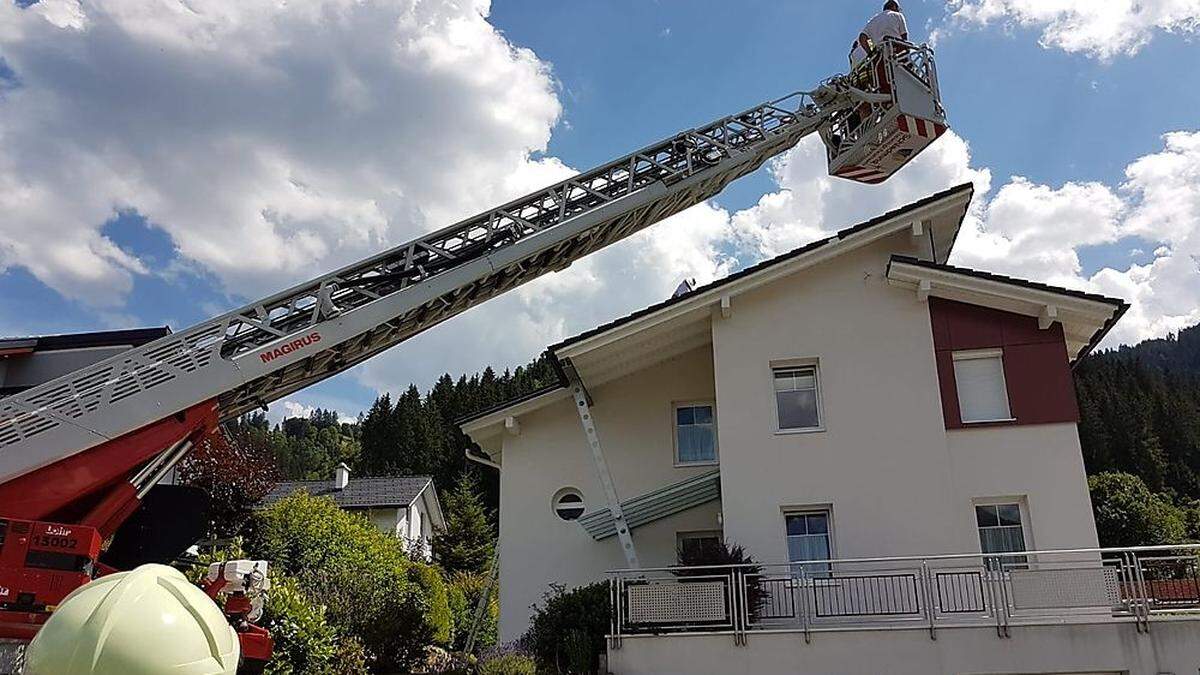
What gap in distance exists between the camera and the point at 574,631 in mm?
14078

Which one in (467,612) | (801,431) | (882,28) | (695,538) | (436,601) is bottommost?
(467,612)

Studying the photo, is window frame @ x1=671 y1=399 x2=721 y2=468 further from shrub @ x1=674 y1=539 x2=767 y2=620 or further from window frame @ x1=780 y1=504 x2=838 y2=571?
shrub @ x1=674 y1=539 x2=767 y2=620

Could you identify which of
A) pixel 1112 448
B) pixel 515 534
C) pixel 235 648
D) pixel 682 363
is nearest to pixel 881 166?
pixel 682 363

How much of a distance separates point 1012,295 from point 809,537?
5.78 m

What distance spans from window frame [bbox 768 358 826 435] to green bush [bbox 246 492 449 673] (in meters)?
7.84

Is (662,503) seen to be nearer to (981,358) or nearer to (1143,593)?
(981,358)

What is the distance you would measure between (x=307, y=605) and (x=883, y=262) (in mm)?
12195

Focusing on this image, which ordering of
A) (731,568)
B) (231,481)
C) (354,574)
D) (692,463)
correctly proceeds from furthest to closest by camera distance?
(231,481) < (354,574) < (692,463) < (731,568)

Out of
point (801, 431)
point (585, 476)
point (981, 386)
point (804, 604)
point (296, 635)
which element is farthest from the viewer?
point (585, 476)

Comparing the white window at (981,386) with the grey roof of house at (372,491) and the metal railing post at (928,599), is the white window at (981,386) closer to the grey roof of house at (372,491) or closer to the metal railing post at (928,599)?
the metal railing post at (928,599)

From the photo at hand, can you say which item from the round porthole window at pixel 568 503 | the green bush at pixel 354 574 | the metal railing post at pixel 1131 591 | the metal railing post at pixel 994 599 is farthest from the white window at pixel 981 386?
the green bush at pixel 354 574

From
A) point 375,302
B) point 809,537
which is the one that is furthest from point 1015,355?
point 375,302

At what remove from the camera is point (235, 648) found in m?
2.53

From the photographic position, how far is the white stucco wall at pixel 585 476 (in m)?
18.0
